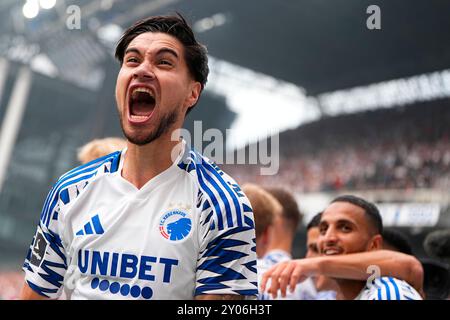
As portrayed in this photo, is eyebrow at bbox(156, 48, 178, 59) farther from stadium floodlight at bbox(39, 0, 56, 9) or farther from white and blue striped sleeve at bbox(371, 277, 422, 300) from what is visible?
stadium floodlight at bbox(39, 0, 56, 9)

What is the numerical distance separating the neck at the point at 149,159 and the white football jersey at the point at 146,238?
0.02m

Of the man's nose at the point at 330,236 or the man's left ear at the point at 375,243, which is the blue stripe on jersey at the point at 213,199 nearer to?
the man's nose at the point at 330,236

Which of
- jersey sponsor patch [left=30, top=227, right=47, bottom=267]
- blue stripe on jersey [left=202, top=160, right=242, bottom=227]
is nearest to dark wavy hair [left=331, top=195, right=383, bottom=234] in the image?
blue stripe on jersey [left=202, top=160, right=242, bottom=227]

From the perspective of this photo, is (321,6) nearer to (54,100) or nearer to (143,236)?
(54,100)

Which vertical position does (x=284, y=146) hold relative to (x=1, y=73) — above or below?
below

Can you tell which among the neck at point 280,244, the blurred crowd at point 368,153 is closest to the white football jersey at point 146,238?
the neck at point 280,244

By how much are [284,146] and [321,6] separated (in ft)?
16.8

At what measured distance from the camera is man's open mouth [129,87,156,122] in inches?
56.2

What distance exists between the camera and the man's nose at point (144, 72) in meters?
1.40

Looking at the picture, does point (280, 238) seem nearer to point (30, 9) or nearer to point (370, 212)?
point (370, 212)

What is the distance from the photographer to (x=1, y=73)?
15625 mm

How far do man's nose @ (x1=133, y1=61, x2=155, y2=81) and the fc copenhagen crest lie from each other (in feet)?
1.19

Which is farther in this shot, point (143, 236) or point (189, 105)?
point (189, 105)

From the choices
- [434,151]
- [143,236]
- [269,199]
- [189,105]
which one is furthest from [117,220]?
[434,151]
